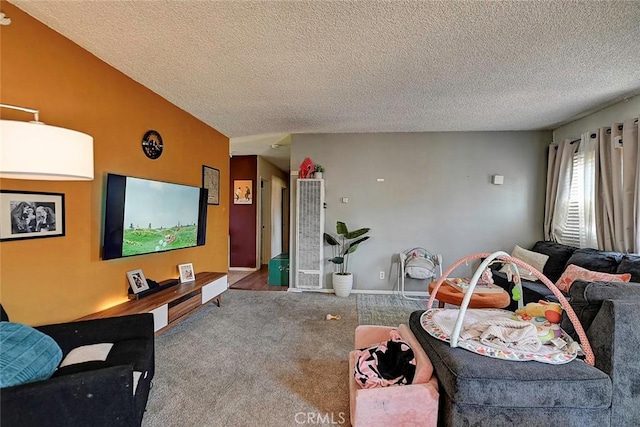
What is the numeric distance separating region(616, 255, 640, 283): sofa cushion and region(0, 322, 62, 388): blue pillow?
395 cm

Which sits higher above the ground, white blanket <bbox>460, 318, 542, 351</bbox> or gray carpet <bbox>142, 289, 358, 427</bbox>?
white blanket <bbox>460, 318, 542, 351</bbox>

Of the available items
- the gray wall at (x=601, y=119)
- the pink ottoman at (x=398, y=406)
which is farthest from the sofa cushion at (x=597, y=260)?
the pink ottoman at (x=398, y=406)

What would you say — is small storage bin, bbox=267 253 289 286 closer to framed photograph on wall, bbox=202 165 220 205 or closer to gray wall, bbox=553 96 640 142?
framed photograph on wall, bbox=202 165 220 205

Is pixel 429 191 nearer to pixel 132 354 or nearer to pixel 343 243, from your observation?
pixel 343 243

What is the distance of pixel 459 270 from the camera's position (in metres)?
4.29

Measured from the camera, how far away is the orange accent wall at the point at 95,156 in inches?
67.1

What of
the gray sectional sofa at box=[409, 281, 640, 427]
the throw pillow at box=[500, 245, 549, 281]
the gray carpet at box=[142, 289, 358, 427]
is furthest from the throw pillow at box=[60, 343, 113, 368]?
the throw pillow at box=[500, 245, 549, 281]

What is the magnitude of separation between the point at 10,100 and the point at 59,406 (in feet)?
5.60

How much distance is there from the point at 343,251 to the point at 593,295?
10.3 ft

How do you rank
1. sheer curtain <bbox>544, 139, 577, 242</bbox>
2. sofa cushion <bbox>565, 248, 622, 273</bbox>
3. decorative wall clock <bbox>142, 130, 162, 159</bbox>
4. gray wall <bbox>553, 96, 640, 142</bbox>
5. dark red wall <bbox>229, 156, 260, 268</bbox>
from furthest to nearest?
dark red wall <bbox>229, 156, 260, 268</bbox>, sheer curtain <bbox>544, 139, 577, 242</bbox>, gray wall <bbox>553, 96, 640, 142</bbox>, decorative wall clock <bbox>142, 130, 162, 159</bbox>, sofa cushion <bbox>565, 248, 622, 273</bbox>

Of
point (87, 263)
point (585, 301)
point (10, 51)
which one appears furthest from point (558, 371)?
point (10, 51)

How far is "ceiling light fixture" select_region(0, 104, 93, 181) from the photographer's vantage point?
51.5 inches

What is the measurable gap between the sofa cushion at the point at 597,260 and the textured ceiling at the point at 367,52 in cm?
157

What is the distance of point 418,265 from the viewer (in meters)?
4.05
